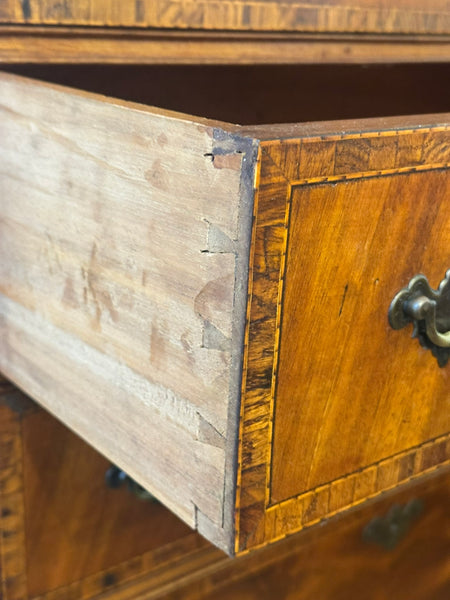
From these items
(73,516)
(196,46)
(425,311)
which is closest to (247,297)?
(425,311)

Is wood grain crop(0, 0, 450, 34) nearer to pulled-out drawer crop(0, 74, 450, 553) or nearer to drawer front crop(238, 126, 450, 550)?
pulled-out drawer crop(0, 74, 450, 553)

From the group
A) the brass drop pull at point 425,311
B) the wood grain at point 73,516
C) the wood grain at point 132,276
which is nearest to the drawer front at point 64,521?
the wood grain at point 73,516

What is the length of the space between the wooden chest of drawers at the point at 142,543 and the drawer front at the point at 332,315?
34 centimetres

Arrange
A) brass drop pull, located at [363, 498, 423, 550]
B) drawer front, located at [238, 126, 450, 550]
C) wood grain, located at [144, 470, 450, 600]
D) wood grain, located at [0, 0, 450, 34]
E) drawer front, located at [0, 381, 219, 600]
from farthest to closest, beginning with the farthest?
brass drop pull, located at [363, 498, 423, 550] → wood grain, located at [144, 470, 450, 600] → drawer front, located at [0, 381, 219, 600] → wood grain, located at [0, 0, 450, 34] → drawer front, located at [238, 126, 450, 550]

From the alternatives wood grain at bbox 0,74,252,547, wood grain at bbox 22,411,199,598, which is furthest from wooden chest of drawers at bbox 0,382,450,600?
wood grain at bbox 0,74,252,547

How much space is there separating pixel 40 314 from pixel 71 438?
21 centimetres

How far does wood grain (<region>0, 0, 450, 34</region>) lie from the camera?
56cm

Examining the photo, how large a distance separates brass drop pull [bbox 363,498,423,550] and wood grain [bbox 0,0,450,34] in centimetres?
58

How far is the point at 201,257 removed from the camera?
0.42 m

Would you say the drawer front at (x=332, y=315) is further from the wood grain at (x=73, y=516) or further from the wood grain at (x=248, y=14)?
the wood grain at (x=73, y=516)

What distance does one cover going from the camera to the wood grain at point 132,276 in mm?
413

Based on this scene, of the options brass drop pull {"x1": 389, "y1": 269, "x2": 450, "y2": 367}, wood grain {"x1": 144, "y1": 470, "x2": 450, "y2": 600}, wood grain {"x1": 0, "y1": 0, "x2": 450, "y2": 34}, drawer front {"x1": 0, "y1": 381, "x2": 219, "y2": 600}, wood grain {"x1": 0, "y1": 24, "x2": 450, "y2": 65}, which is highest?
wood grain {"x1": 0, "y1": 0, "x2": 450, "y2": 34}

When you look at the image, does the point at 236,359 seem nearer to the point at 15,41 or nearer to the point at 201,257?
the point at 201,257

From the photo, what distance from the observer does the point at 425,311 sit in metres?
0.47
